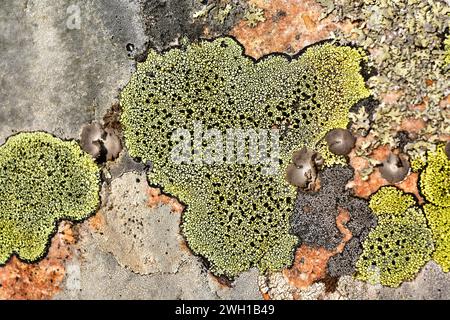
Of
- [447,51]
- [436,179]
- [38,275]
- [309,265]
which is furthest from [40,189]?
[447,51]

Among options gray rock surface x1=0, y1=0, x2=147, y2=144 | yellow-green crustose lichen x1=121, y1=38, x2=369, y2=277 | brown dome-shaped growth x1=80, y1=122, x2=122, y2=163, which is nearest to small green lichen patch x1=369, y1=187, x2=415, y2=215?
yellow-green crustose lichen x1=121, y1=38, x2=369, y2=277

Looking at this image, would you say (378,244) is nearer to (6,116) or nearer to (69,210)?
(69,210)

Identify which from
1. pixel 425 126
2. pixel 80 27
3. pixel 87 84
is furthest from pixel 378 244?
pixel 80 27

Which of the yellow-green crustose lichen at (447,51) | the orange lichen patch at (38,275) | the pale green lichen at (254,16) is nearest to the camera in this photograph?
the yellow-green crustose lichen at (447,51)

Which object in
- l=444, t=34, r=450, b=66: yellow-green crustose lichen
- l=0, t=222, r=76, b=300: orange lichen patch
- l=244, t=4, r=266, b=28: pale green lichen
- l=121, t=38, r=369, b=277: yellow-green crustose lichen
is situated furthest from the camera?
l=0, t=222, r=76, b=300: orange lichen patch

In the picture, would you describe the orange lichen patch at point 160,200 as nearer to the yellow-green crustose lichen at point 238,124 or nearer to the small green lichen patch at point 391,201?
the yellow-green crustose lichen at point 238,124

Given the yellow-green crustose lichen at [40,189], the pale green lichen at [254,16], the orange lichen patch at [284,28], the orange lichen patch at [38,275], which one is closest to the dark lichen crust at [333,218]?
the orange lichen patch at [284,28]

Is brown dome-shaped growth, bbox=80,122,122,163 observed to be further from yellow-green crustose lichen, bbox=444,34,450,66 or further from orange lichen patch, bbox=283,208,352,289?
yellow-green crustose lichen, bbox=444,34,450,66
